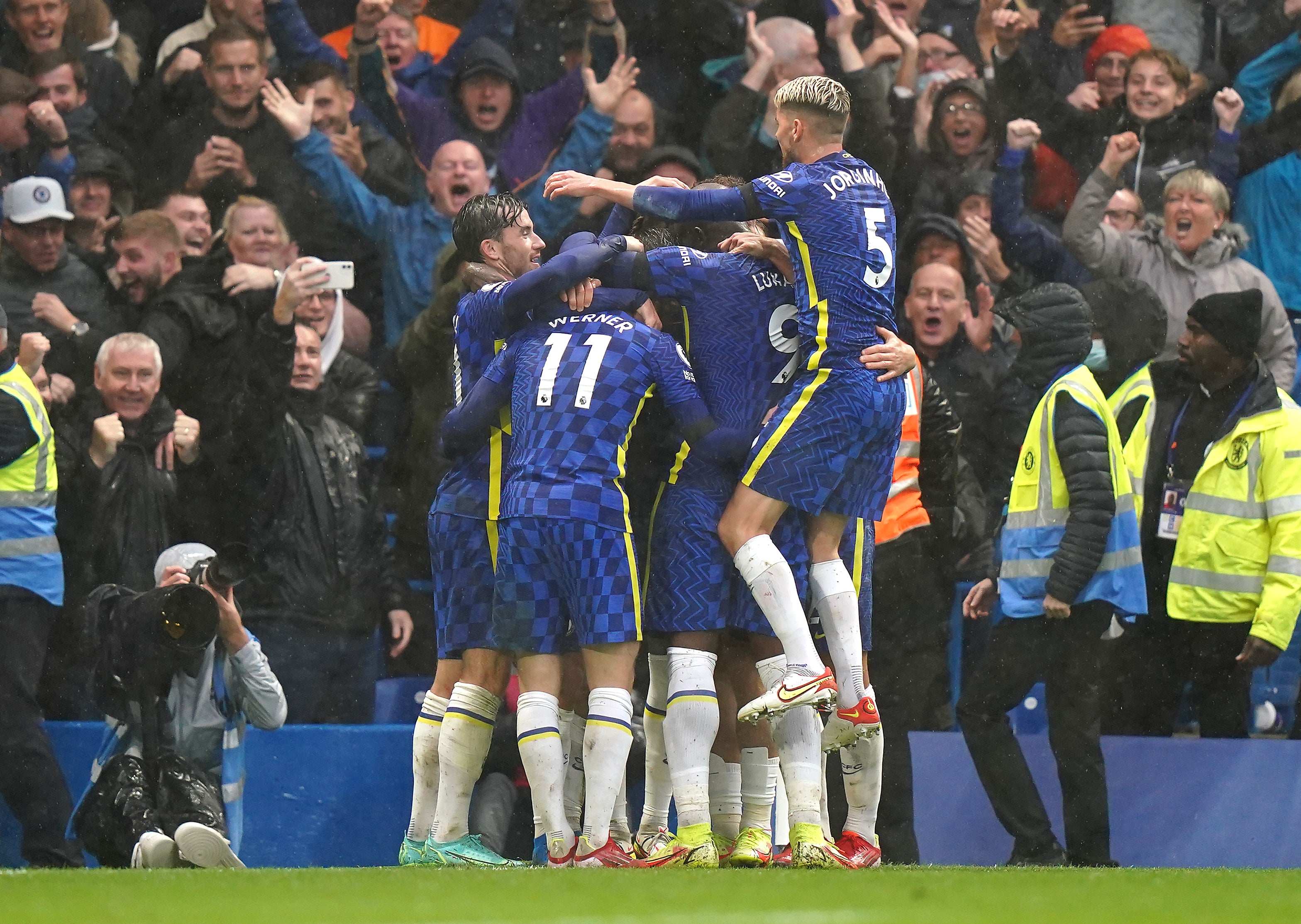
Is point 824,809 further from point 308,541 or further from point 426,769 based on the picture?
point 308,541

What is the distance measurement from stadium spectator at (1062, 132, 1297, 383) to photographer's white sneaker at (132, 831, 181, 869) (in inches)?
214

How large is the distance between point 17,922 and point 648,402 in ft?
12.2

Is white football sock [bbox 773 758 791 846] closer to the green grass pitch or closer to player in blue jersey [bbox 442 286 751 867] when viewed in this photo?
player in blue jersey [bbox 442 286 751 867]

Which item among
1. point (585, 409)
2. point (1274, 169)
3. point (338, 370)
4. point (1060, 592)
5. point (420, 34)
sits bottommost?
point (1060, 592)

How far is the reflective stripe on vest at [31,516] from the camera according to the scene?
737 cm

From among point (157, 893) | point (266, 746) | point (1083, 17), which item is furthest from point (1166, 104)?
point (157, 893)

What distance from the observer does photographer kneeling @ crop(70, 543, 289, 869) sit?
6305mm

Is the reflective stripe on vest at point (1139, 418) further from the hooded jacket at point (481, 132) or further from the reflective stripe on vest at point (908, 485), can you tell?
the hooded jacket at point (481, 132)

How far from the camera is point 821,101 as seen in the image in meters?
5.69

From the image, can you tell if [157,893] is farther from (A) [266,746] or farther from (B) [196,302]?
(B) [196,302]

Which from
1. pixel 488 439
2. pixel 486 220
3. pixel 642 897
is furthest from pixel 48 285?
pixel 642 897

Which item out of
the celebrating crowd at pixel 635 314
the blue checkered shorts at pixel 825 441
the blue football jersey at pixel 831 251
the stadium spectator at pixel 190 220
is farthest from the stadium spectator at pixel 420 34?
the blue checkered shorts at pixel 825 441

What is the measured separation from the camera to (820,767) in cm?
561

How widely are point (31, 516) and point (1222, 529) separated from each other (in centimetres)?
538
